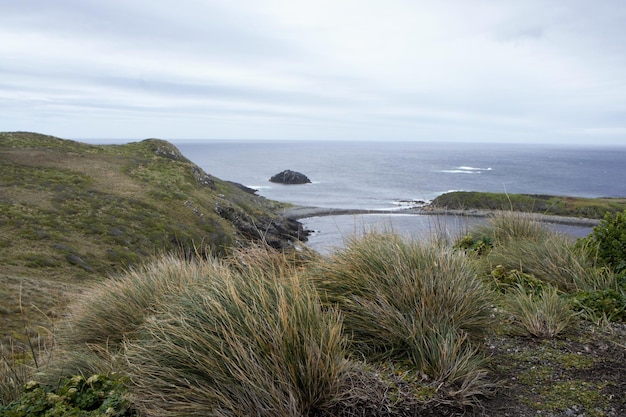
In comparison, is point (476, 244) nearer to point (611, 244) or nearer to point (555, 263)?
point (555, 263)

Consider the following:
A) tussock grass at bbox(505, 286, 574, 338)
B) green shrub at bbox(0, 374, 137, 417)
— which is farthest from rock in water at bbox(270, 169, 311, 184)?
green shrub at bbox(0, 374, 137, 417)

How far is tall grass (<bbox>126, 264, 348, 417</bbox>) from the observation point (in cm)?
330

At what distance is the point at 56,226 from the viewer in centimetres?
2589

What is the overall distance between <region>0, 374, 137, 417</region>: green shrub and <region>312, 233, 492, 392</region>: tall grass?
1.93m

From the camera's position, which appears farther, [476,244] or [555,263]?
[476,244]

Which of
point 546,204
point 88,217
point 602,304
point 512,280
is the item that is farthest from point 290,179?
point 602,304

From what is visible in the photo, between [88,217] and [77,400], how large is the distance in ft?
91.1

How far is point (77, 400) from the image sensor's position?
376 cm

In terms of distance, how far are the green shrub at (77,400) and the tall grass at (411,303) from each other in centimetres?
193

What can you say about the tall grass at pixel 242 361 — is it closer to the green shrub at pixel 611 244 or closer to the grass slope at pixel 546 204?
the green shrub at pixel 611 244

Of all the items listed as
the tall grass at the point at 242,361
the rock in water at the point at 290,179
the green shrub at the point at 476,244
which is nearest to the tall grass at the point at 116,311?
the tall grass at the point at 242,361

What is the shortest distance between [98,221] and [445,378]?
1125 inches

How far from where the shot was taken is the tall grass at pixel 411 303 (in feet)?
13.5

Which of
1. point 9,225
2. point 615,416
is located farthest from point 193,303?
point 9,225
